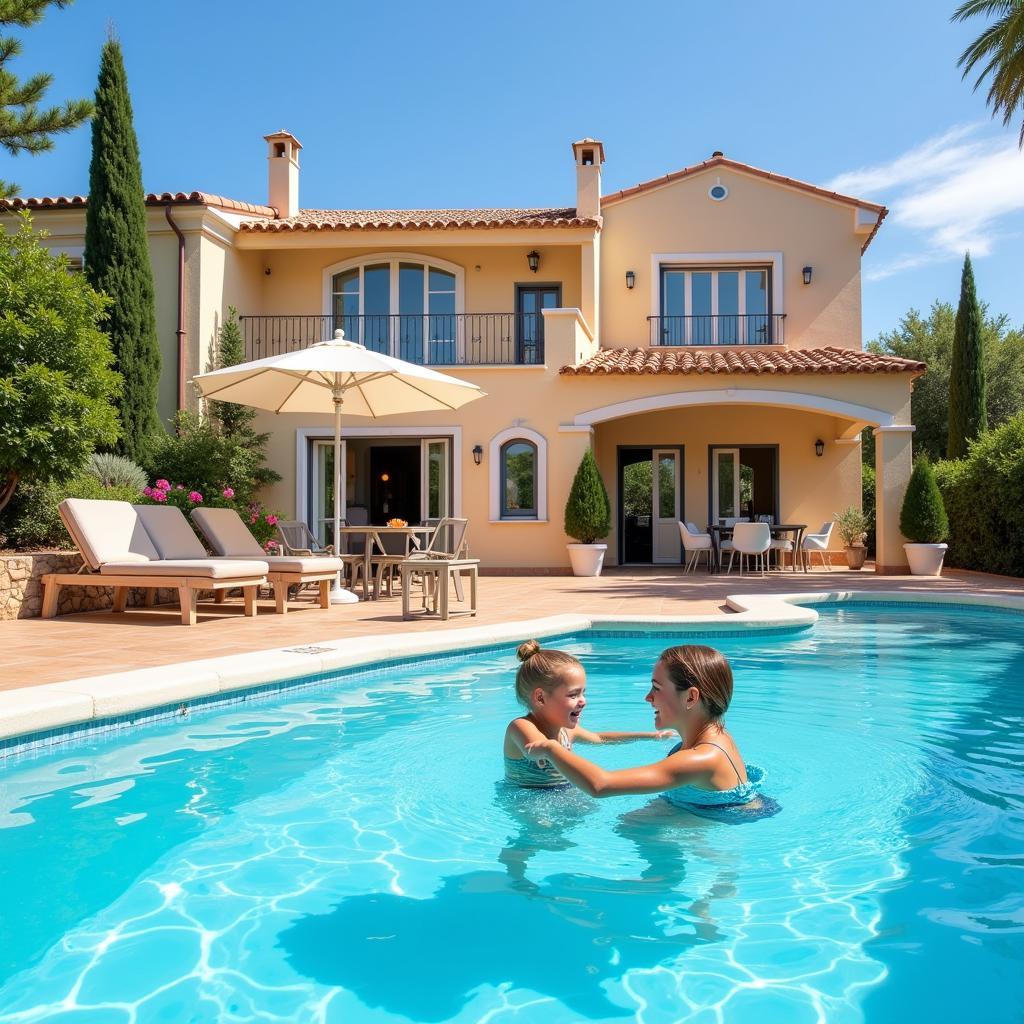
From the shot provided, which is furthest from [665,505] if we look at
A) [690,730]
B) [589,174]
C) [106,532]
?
[690,730]

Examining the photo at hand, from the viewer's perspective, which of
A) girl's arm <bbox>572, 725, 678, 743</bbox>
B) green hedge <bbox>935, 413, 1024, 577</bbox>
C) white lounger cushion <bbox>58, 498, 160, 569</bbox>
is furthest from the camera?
green hedge <bbox>935, 413, 1024, 577</bbox>

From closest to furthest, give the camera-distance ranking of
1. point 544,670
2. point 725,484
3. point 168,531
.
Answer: point 544,670 < point 168,531 < point 725,484

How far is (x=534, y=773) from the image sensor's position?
338 centimetres

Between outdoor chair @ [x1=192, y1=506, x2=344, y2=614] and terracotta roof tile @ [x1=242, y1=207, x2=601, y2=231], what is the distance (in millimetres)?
7434

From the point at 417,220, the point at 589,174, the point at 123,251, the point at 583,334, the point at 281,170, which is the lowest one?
the point at 583,334

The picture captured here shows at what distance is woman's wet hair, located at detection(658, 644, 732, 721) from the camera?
109 inches

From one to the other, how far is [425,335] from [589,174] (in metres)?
4.33

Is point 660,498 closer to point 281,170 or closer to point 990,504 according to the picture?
point 990,504

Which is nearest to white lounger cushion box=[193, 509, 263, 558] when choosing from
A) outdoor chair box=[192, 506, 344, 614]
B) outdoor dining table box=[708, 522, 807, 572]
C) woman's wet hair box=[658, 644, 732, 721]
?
Result: outdoor chair box=[192, 506, 344, 614]

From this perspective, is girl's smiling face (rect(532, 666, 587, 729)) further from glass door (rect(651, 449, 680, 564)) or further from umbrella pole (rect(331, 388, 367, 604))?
glass door (rect(651, 449, 680, 564))

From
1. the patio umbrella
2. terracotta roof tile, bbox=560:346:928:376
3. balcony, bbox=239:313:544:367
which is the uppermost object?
balcony, bbox=239:313:544:367

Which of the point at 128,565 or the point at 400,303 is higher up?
the point at 400,303

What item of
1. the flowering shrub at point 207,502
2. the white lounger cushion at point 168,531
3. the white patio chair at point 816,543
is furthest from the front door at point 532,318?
the white lounger cushion at point 168,531

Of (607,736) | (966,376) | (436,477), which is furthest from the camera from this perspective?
(966,376)
